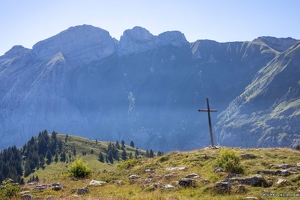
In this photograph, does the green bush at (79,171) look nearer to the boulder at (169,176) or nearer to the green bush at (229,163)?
the boulder at (169,176)

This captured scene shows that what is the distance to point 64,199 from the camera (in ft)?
54.1

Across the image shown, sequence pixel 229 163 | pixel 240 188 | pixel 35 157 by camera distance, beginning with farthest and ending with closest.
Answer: pixel 35 157
pixel 229 163
pixel 240 188

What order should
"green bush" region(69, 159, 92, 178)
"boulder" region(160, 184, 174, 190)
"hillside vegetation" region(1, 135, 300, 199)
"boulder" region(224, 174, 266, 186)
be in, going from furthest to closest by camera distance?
"green bush" region(69, 159, 92, 178) < "boulder" region(160, 184, 174, 190) < "boulder" region(224, 174, 266, 186) < "hillside vegetation" region(1, 135, 300, 199)

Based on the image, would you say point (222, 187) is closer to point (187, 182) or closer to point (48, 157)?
point (187, 182)

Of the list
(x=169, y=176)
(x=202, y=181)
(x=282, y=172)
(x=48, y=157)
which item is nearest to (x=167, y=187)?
(x=202, y=181)

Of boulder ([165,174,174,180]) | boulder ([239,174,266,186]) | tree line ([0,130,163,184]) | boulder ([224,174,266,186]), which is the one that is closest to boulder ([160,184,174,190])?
boulder ([165,174,174,180])

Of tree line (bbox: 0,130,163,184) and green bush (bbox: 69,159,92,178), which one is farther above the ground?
green bush (bbox: 69,159,92,178)

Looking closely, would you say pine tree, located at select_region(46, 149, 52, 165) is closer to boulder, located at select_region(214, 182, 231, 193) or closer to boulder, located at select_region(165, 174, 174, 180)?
boulder, located at select_region(165, 174, 174, 180)

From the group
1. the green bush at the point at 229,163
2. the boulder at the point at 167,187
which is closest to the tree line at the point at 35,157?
the green bush at the point at 229,163

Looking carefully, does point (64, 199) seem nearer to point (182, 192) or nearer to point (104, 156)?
point (182, 192)

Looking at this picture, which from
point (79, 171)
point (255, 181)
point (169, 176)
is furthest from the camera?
point (79, 171)

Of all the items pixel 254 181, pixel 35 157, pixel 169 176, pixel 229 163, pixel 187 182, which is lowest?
pixel 35 157

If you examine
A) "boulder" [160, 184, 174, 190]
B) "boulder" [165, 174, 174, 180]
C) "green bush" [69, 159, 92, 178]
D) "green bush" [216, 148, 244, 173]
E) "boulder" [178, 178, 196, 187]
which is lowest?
"green bush" [69, 159, 92, 178]

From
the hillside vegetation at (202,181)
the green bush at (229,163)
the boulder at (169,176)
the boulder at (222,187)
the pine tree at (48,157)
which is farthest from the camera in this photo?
the pine tree at (48,157)
